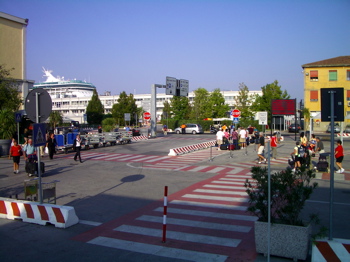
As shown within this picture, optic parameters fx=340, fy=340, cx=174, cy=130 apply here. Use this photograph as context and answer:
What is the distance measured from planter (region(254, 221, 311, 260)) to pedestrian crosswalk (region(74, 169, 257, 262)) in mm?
433

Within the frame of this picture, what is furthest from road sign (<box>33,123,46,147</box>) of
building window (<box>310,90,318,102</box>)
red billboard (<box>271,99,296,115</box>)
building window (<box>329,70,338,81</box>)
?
building window (<box>329,70,338,81</box>)

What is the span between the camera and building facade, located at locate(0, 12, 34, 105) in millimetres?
40469

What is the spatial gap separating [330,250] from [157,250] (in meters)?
3.07

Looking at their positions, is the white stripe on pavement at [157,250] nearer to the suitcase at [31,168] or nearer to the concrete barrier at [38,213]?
the concrete barrier at [38,213]

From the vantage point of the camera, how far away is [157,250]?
259 inches

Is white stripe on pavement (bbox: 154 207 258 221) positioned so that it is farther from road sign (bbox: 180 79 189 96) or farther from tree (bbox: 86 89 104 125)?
tree (bbox: 86 89 104 125)

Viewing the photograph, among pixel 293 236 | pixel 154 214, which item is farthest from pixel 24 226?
pixel 293 236

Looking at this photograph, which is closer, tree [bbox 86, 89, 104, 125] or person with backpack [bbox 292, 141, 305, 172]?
person with backpack [bbox 292, 141, 305, 172]

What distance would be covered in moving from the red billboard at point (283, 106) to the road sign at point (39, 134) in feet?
97.6

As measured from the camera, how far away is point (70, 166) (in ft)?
61.8

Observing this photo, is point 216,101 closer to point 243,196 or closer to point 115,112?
point 115,112

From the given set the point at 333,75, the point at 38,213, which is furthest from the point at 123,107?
the point at 38,213

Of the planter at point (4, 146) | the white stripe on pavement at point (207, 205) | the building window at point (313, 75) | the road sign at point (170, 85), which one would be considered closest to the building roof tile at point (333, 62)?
the building window at point (313, 75)

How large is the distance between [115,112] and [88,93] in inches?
2363
